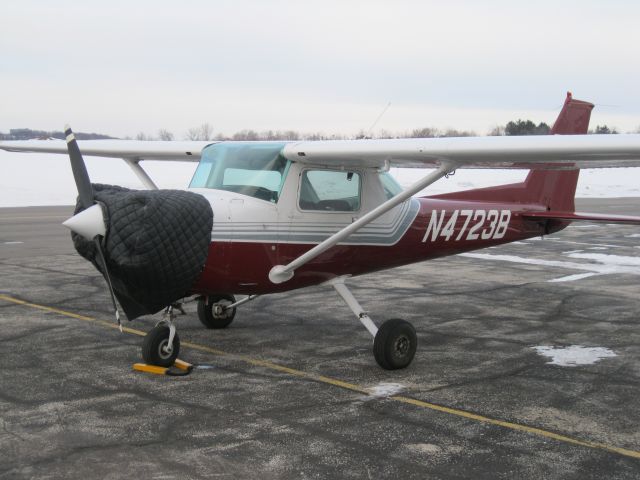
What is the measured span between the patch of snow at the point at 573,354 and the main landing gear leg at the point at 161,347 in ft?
11.8

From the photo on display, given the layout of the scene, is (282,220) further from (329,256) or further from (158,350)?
(158,350)

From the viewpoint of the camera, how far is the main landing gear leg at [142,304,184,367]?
7.02 m

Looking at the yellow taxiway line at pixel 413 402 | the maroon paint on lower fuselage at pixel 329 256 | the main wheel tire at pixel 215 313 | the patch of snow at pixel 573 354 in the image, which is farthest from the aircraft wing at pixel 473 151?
the main wheel tire at pixel 215 313

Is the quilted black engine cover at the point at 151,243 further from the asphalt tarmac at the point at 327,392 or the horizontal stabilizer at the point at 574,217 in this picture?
the horizontal stabilizer at the point at 574,217

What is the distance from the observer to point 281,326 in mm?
9016

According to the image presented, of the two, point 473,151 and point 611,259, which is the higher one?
point 473,151

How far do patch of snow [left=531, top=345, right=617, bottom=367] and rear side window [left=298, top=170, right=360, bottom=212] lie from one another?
2432mm

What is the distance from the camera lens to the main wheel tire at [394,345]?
23.3 ft

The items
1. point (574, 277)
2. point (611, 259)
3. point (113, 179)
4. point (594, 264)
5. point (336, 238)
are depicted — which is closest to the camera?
point (336, 238)

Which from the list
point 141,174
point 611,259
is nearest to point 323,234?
point 141,174

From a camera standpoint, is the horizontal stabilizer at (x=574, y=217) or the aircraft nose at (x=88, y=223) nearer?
the aircraft nose at (x=88, y=223)

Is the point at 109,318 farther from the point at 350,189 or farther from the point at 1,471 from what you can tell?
the point at 1,471

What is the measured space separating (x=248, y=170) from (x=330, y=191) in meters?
0.89

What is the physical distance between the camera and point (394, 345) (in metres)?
7.14
